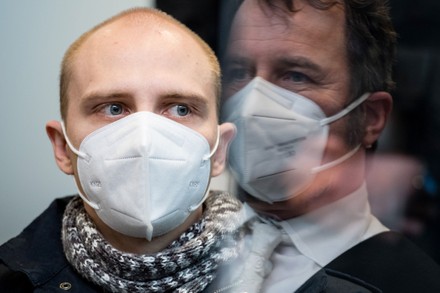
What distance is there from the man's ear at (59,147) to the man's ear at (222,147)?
0.38 metres

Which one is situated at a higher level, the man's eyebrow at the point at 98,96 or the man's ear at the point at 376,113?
the man's ear at the point at 376,113

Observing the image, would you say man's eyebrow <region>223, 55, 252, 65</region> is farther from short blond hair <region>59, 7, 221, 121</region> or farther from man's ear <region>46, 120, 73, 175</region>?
man's ear <region>46, 120, 73, 175</region>

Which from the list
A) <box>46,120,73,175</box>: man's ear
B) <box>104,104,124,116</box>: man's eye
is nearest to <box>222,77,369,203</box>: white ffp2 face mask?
<box>104,104,124,116</box>: man's eye

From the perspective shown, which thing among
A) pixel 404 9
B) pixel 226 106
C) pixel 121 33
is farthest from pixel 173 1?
pixel 404 9

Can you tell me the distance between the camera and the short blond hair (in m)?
1.72

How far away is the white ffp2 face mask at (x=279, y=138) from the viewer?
1536 mm

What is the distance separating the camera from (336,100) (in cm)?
151

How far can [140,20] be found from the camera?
1.76 metres

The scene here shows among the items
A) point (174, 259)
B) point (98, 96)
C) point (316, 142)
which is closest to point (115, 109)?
point (98, 96)

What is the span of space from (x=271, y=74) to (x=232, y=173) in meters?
0.26

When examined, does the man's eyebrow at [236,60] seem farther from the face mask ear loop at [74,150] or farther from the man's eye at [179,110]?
the face mask ear loop at [74,150]

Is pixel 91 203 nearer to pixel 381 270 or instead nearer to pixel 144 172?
pixel 144 172

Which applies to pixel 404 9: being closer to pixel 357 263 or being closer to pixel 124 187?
pixel 357 263

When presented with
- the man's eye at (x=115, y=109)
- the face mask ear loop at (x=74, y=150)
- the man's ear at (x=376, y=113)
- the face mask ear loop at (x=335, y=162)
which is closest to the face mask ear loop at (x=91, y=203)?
the face mask ear loop at (x=74, y=150)
